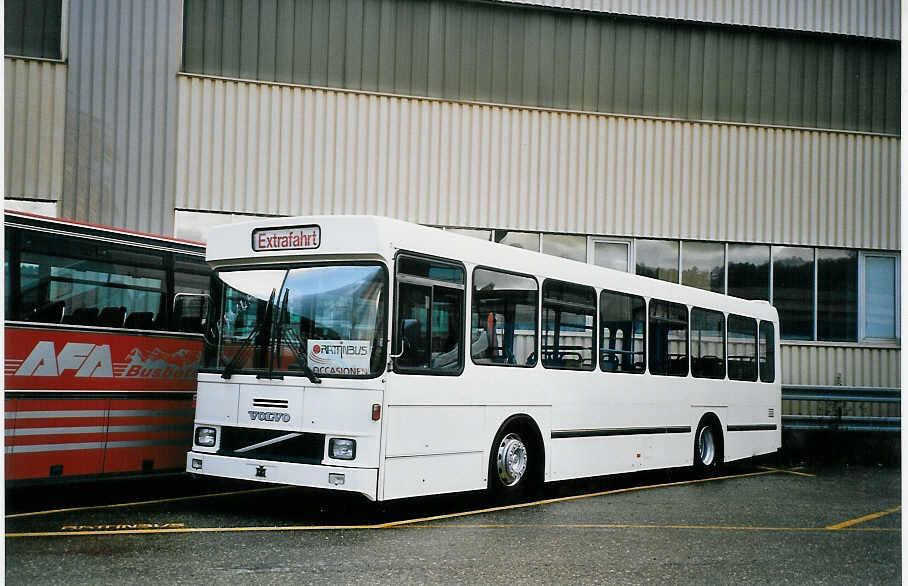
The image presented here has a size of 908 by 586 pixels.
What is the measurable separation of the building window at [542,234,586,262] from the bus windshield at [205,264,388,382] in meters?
9.12

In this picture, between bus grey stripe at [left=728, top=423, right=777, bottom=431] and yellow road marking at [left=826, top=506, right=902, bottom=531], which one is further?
bus grey stripe at [left=728, top=423, right=777, bottom=431]

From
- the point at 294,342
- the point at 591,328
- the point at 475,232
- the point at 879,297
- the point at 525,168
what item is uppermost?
the point at 525,168

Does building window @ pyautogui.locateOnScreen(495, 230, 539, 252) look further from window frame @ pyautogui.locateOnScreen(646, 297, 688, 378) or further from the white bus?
the white bus

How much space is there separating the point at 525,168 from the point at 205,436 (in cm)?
983

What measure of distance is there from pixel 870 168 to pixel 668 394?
8.64m

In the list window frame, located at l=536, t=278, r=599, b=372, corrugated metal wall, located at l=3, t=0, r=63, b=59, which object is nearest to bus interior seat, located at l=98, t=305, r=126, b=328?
window frame, located at l=536, t=278, r=599, b=372

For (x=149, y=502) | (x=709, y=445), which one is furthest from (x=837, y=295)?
(x=149, y=502)

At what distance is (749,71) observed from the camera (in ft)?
65.1

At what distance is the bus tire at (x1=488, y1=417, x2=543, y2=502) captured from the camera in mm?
11094

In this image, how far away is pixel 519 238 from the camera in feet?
61.5

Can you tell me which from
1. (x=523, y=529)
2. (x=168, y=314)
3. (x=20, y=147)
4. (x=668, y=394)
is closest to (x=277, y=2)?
(x=20, y=147)

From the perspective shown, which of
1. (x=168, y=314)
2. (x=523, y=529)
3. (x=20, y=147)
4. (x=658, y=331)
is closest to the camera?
(x=523, y=529)

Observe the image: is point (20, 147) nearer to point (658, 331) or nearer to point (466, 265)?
point (466, 265)

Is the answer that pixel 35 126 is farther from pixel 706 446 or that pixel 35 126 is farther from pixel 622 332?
pixel 706 446
